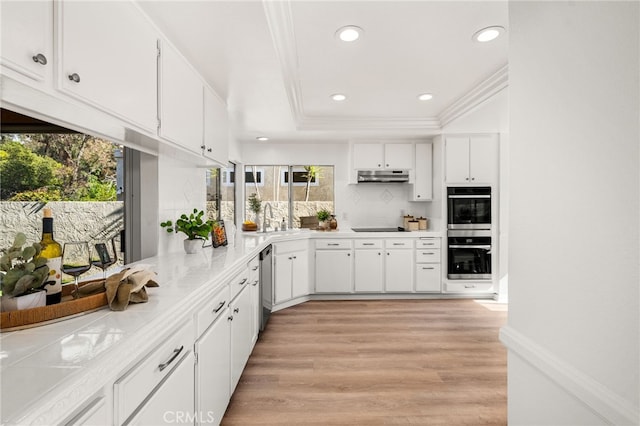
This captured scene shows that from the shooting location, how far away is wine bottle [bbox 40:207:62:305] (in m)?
1.10

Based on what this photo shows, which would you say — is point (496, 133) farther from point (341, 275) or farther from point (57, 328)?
point (57, 328)

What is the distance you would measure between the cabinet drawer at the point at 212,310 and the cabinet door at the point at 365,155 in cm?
329

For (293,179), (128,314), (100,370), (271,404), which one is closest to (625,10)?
(100,370)

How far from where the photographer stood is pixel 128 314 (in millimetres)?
1093

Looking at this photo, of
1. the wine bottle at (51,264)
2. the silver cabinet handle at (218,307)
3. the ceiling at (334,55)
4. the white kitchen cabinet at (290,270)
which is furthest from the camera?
the white kitchen cabinet at (290,270)

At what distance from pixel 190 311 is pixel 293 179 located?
3953 mm

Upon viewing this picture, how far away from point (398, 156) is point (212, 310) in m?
3.83

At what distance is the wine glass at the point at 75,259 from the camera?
1.19 metres

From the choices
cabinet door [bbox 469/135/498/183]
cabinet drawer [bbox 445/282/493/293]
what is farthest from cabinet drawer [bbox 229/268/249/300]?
cabinet door [bbox 469/135/498/183]

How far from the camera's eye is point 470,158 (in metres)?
4.50

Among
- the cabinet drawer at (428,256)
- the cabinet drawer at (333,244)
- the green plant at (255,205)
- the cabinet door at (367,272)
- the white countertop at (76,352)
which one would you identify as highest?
the green plant at (255,205)

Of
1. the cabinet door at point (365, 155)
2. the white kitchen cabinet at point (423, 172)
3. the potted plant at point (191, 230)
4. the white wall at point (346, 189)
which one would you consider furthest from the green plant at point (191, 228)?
the white kitchen cabinet at point (423, 172)

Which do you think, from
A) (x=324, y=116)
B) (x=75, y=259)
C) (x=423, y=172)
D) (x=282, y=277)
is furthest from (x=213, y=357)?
(x=423, y=172)

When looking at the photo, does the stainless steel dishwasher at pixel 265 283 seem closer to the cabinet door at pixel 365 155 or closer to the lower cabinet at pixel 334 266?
the lower cabinet at pixel 334 266
